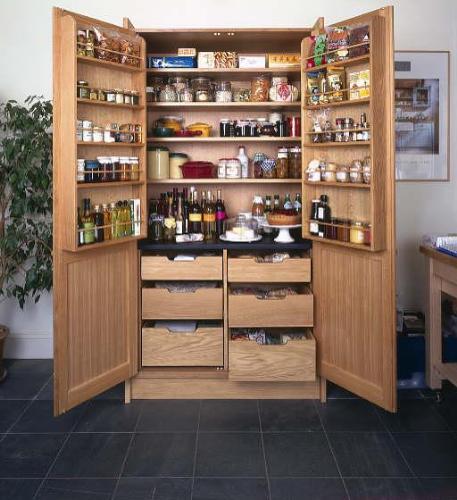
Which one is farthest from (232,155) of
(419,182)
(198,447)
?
(198,447)

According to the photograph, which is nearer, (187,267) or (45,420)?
(45,420)

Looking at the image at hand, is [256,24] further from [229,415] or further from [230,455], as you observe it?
[230,455]

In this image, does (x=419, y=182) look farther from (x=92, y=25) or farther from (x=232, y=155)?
(x=92, y=25)

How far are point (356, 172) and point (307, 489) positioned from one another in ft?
4.82

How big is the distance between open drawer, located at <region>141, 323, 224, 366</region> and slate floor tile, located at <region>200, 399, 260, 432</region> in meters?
0.24

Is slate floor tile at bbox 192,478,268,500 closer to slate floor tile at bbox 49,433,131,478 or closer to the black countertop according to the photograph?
slate floor tile at bbox 49,433,131,478

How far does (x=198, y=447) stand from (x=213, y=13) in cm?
262

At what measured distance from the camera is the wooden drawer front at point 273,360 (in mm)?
2850

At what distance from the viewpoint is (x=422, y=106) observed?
11.3ft

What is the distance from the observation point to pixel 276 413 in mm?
2824

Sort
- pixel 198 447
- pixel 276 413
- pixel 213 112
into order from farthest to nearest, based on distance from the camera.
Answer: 1. pixel 213 112
2. pixel 276 413
3. pixel 198 447

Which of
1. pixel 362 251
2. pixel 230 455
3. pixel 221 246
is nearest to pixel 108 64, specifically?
pixel 221 246

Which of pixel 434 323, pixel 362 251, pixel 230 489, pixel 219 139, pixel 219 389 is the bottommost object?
pixel 230 489

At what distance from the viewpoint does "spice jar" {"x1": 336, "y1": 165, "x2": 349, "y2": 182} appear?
2.74 meters
